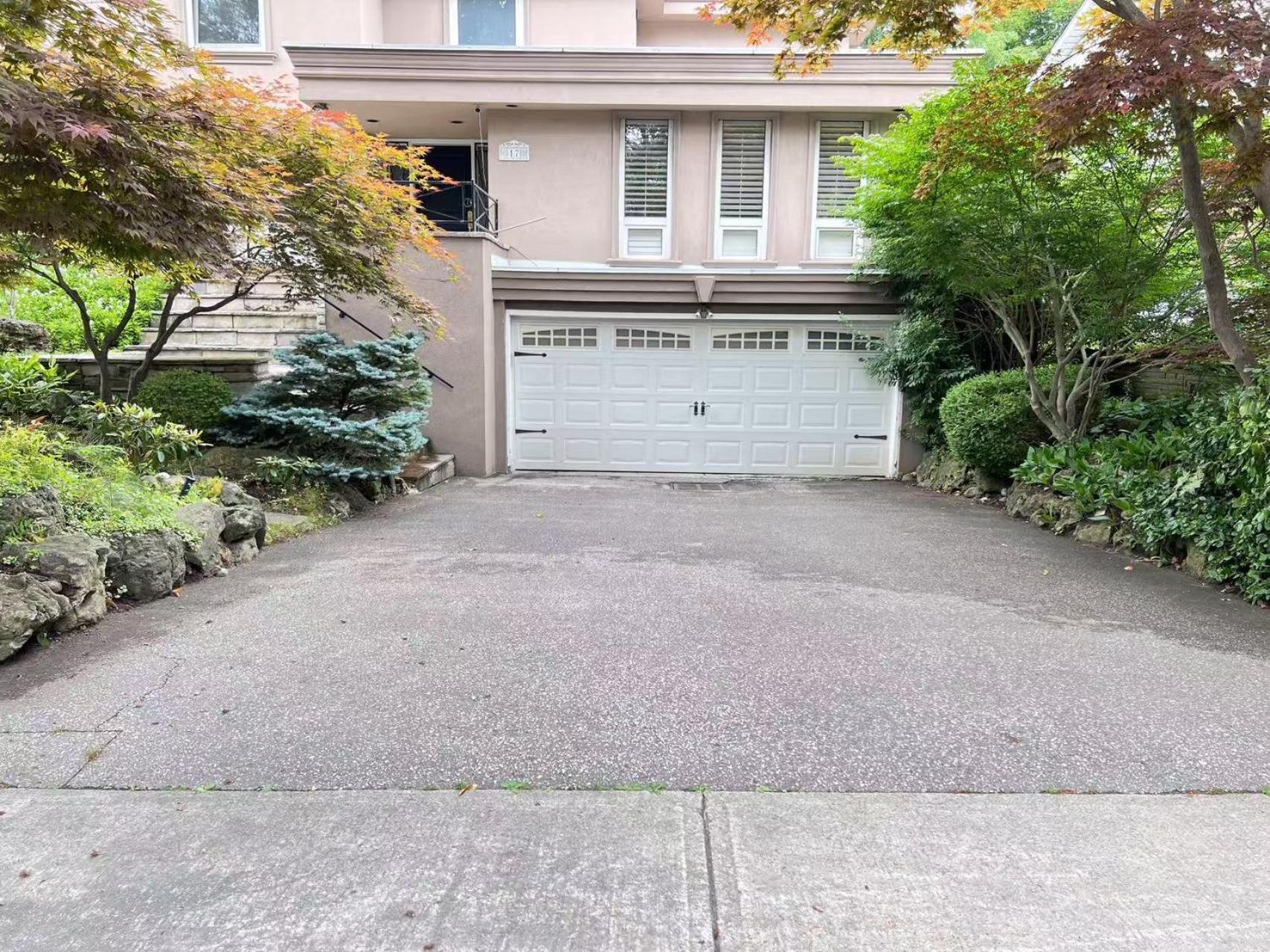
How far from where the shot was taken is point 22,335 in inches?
356

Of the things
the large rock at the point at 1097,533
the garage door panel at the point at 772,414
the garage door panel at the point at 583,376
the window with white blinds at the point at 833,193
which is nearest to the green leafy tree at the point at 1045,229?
the large rock at the point at 1097,533

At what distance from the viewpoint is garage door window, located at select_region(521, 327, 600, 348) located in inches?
460

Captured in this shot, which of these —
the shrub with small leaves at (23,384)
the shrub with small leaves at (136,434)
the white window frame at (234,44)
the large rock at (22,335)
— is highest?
the white window frame at (234,44)

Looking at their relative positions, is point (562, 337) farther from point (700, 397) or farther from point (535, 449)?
point (700, 397)

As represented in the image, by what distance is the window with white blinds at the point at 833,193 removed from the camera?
1189 cm

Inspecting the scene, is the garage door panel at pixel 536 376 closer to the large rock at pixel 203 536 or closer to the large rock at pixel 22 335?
the large rock at pixel 22 335

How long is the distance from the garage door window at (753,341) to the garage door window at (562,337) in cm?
182

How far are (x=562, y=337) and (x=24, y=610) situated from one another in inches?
339

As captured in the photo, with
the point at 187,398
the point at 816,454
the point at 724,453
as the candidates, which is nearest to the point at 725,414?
the point at 724,453

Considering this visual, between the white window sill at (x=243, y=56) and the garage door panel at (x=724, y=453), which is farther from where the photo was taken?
the white window sill at (x=243, y=56)

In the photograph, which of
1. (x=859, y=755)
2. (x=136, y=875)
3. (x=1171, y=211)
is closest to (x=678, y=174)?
(x=1171, y=211)

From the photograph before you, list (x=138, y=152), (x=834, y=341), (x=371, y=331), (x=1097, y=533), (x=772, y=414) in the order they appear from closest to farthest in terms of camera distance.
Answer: (x=138, y=152)
(x=1097, y=533)
(x=371, y=331)
(x=834, y=341)
(x=772, y=414)

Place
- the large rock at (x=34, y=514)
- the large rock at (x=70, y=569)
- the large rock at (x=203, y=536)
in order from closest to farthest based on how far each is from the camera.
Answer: the large rock at (x=70, y=569) < the large rock at (x=34, y=514) < the large rock at (x=203, y=536)

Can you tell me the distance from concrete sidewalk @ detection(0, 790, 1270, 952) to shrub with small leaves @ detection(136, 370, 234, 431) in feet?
20.1
